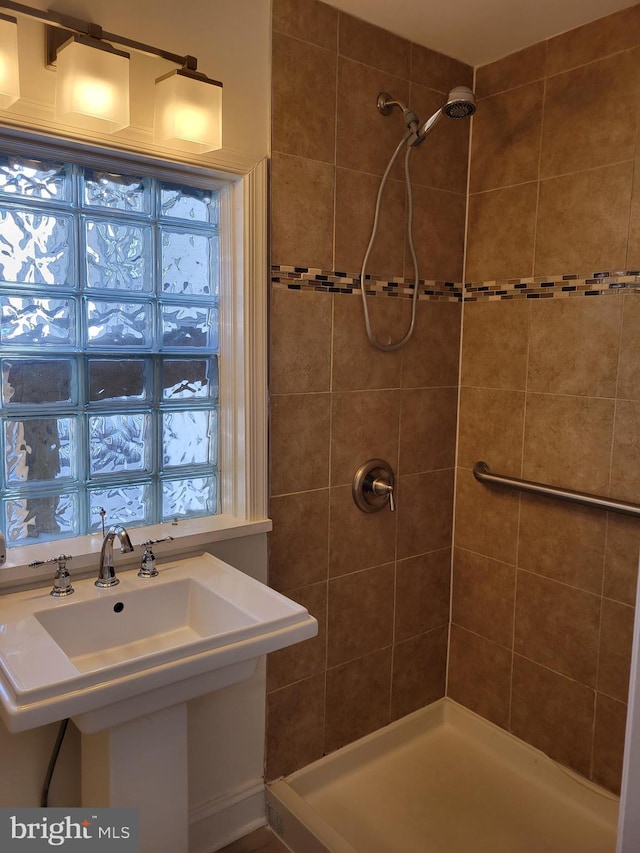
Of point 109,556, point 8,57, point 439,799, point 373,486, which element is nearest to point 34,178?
point 8,57

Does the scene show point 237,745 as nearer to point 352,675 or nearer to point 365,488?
point 352,675

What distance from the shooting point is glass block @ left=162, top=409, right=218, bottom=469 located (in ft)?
6.14

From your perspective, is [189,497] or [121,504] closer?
[121,504]

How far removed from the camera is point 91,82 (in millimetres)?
1405

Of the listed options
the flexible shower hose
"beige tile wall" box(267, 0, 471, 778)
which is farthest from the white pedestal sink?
the flexible shower hose

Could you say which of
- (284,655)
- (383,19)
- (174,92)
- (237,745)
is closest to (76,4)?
(174,92)

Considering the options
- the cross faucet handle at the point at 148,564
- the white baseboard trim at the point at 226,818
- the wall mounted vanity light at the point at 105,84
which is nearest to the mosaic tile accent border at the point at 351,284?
the wall mounted vanity light at the point at 105,84

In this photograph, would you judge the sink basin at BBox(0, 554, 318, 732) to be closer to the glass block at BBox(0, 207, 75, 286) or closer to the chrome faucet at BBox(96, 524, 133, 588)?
the chrome faucet at BBox(96, 524, 133, 588)

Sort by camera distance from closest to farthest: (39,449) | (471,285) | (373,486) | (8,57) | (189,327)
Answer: (8,57)
(39,449)
(189,327)
(373,486)
(471,285)

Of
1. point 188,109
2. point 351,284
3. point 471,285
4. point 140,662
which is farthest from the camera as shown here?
point 471,285

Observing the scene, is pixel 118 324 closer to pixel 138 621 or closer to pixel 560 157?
pixel 138 621

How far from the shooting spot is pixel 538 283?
215 cm

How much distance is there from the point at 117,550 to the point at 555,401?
1432mm

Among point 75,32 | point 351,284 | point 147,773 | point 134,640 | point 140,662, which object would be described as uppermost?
point 75,32
